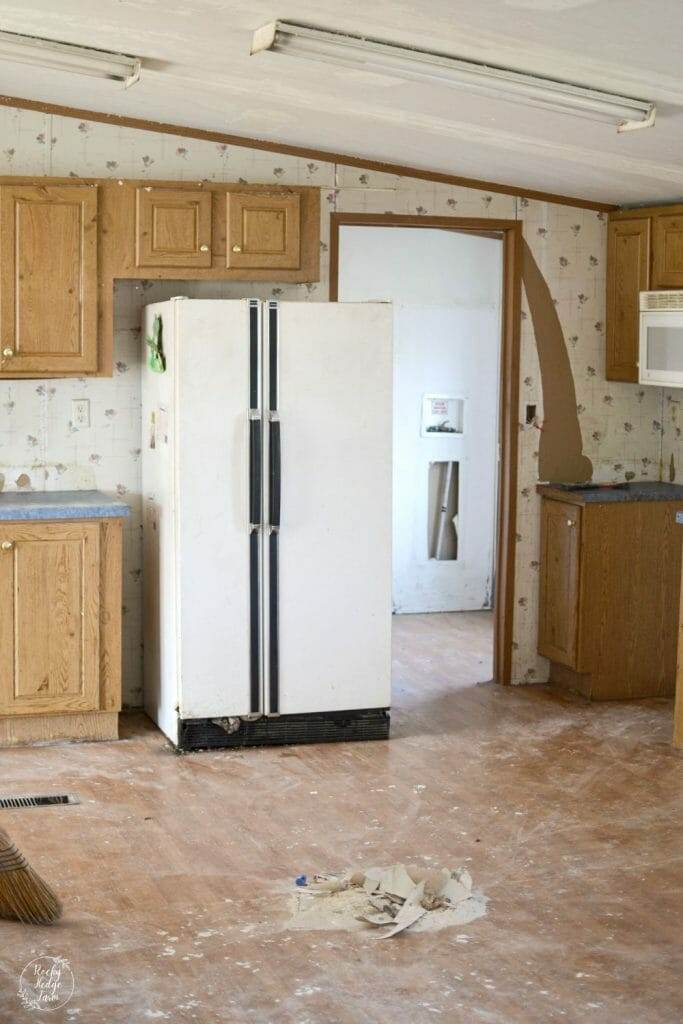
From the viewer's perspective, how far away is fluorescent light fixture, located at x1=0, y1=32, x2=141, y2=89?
4.23 m

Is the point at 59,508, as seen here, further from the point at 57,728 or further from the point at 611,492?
the point at 611,492

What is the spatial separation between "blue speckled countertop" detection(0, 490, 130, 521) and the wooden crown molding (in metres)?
1.54

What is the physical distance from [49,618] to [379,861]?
179 cm

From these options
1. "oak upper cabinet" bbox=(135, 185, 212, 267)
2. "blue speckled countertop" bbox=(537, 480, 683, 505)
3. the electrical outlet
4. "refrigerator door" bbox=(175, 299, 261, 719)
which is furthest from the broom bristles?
"blue speckled countertop" bbox=(537, 480, 683, 505)

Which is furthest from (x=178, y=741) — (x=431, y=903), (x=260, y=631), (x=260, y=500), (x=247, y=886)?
(x=431, y=903)

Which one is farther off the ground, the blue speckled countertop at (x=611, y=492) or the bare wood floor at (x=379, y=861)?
the blue speckled countertop at (x=611, y=492)

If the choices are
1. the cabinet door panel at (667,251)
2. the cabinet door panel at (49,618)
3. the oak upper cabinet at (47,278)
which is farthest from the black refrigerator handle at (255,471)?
the cabinet door panel at (667,251)

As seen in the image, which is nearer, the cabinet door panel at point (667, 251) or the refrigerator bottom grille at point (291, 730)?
the refrigerator bottom grille at point (291, 730)

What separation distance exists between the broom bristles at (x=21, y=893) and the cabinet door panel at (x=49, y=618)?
1.68 m

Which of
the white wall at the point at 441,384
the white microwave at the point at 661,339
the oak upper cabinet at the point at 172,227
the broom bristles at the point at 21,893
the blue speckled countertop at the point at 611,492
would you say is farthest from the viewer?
the white wall at the point at 441,384

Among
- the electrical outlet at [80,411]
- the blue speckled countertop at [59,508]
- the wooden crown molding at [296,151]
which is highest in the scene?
the wooden crown molding at [296,151]

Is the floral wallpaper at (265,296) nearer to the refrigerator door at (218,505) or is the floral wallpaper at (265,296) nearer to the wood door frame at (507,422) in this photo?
the wood door frame at (507,422)

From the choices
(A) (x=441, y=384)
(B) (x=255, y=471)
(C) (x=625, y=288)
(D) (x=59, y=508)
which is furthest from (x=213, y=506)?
(A) (x=441, y=384)

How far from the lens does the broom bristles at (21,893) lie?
137 inches
